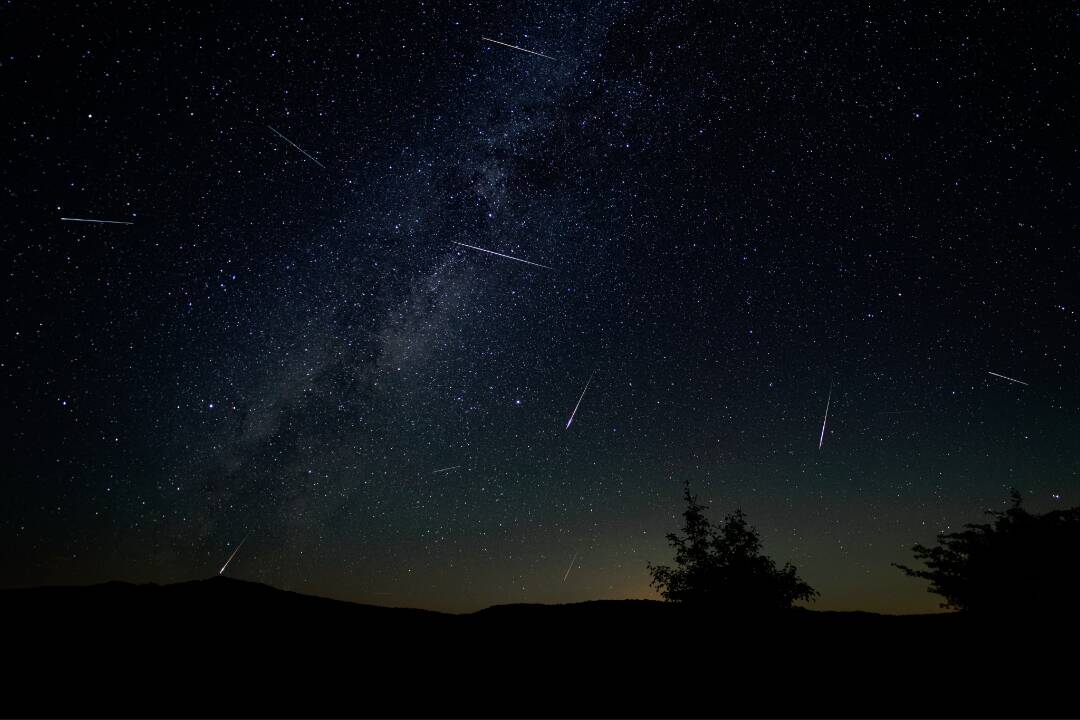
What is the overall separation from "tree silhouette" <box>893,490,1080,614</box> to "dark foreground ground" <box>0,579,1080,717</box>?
10.8 metres

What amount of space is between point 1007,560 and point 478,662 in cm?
1667

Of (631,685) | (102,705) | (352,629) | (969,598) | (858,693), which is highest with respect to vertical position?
(969,598)

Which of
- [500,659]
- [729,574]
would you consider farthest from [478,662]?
[729,574]

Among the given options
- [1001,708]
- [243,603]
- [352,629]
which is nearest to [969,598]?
[1001,708]

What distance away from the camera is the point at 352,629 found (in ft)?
16.3

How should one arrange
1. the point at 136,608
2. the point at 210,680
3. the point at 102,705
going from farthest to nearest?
the point at 136,608, the point at 210,680, the point at 102,705

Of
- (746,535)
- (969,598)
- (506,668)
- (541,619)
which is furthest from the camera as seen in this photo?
(746,535)

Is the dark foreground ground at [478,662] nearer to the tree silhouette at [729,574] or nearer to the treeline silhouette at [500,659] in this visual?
the treeline silhouette at [500,659]

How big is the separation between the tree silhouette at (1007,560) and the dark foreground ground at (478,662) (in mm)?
10778

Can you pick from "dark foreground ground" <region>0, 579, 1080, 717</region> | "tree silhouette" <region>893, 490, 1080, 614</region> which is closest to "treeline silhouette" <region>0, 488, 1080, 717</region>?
"dark foreground ground" <region>0, 579, 1080, 717</region>

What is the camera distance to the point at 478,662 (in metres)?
4.54

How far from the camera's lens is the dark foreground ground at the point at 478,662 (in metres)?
3.67

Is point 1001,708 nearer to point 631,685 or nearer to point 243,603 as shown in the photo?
point 631,685

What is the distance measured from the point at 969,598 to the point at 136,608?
19081 millimetres
